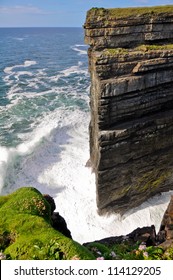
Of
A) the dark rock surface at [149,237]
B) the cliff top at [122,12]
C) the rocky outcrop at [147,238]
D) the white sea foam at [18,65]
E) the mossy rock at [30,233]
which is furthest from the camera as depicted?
the white sea foam at [18,65]

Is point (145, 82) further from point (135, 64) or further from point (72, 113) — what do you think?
point (72, 113)

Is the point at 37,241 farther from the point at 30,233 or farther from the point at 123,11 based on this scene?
the point at 123,11

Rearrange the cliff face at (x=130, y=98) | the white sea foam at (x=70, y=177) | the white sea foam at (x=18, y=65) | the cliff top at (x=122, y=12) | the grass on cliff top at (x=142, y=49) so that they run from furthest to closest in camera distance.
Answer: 1. the white sea foam at (x=18, y=65)
2. the white sea foam at (x=70, y=177)
3. the cliff top at (x=122, y=12)
4. the grass on cliff top at (x=142, y=49)
5. the cliff face at (x=130, y=98)

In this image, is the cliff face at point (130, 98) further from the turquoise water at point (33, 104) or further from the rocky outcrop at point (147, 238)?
the turquoise water at point (33, 104)

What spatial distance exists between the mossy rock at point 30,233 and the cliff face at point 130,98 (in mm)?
9035

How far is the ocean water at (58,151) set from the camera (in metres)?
20.3

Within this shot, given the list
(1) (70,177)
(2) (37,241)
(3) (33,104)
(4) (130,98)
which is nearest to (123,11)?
(4) (130,98)

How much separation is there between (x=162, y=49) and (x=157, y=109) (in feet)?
11.9

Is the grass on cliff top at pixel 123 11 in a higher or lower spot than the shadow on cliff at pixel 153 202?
higher

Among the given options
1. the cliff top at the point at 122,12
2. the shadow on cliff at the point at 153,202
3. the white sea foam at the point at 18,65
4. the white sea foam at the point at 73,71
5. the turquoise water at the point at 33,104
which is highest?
the cliff top at the point at 122,12

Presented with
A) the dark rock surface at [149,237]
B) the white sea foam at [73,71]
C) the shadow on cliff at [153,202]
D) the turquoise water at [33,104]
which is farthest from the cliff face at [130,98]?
the white sea foam at [73,71]

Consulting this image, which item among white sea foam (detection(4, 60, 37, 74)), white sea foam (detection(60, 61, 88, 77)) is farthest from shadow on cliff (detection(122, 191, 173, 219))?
white sea foam (detection(4, 60, 37, 74))

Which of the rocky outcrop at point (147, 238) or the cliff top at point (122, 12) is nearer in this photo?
the rocky outcrop at point (147, 238)
